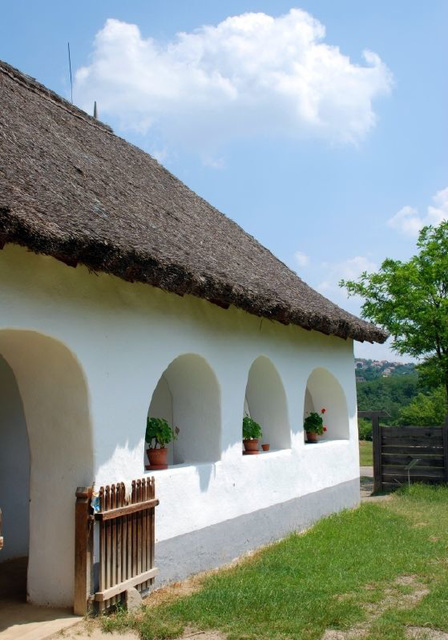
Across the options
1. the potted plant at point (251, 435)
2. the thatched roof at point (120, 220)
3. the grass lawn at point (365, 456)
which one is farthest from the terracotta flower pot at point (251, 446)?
the grass lawn at point (365, 456)

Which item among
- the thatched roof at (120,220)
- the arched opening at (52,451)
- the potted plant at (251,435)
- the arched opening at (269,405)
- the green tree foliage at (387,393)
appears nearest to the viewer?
the thatched roof at (120,220)

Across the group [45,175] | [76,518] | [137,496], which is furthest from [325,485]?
[45,175]

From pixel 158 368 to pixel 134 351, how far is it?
418 mm

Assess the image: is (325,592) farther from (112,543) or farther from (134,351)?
(134,351)

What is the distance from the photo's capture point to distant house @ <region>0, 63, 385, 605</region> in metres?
5.70

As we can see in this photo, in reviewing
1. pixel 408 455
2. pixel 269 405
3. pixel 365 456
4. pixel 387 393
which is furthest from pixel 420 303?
pixel 387 393

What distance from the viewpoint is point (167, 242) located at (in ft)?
22.8

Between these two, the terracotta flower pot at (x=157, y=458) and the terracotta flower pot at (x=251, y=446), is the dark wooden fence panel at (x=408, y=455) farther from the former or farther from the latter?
the terracotta flower pot at (x=157, y=458)

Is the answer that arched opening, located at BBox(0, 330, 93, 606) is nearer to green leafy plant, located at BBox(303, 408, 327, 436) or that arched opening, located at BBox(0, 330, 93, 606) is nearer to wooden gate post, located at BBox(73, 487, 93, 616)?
wooden gate post, located at BBox(73, 487, 93, 616)

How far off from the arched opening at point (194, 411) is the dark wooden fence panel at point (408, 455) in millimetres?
6899

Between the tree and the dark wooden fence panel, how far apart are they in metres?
2.13

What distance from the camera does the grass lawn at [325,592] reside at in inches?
221

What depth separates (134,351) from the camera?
6617 mm

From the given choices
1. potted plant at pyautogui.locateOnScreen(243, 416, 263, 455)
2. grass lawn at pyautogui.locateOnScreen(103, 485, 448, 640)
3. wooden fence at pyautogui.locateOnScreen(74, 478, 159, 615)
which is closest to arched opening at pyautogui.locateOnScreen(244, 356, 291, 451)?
potted plant at pyautogui.locateOnScreen(243, 416, 263, 455)
